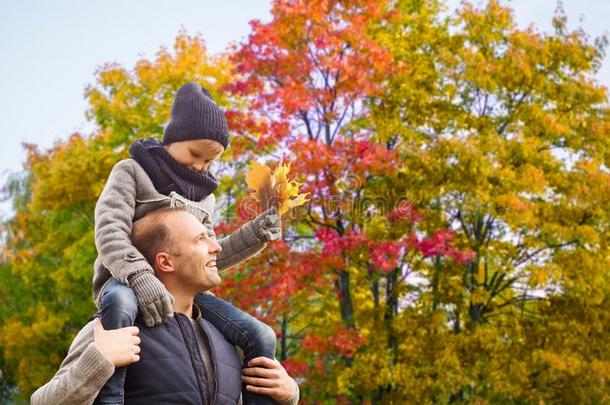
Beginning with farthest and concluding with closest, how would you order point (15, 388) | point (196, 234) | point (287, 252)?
point (15, 388)
point (287, 252)
point (196, 234)

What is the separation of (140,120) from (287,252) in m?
6.51

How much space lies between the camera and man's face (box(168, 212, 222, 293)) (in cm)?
332

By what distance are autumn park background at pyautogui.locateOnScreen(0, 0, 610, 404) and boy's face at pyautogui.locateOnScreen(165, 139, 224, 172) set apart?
9.00m

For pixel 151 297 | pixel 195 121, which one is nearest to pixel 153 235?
pixel 151 297

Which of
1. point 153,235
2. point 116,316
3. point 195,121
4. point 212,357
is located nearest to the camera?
point 116,316

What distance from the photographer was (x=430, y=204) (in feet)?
48.3

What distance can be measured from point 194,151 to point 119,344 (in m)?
1.08

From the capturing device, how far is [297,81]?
555 inches

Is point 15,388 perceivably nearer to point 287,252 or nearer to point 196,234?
point 287,252

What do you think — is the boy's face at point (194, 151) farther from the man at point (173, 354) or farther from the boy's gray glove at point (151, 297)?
the boy's gray glove at point (151, 297)

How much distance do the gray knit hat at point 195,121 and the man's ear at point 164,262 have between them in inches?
23.9

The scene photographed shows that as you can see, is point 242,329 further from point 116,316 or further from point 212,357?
point 116,316

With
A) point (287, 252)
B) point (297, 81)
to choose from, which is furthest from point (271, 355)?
point (297, 81)

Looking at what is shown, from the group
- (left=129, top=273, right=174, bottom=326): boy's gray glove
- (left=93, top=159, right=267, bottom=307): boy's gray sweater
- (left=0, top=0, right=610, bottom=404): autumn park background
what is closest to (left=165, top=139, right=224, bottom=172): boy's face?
(left=93, top=159, right=267, bottom=307): boy's gray sweater
